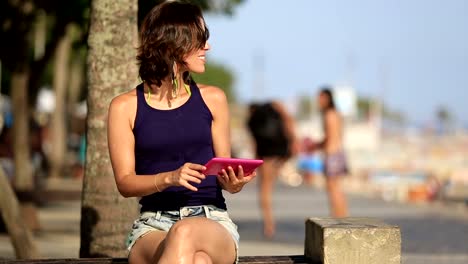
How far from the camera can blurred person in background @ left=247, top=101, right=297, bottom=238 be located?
17.5 meters

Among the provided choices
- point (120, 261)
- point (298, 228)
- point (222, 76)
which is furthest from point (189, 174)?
point (222, 76)

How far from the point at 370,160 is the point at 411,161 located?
18.0 metres

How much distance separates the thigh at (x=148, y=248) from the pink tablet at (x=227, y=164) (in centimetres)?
39

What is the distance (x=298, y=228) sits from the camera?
1900 cm

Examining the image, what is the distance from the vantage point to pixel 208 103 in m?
6.08

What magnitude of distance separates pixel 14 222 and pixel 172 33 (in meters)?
4.47

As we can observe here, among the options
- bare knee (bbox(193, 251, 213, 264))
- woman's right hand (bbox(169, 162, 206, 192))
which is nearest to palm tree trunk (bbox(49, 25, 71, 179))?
bare knee (bbox(193, 251, 213, 264))

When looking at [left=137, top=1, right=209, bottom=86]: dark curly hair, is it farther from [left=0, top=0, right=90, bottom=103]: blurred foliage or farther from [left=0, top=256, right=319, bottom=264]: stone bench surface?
[left=0, top=0, right=90, bottom=103]: blurred foliage

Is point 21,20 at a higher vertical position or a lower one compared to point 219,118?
higher

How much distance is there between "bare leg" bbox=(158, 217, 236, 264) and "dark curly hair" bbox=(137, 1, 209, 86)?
75 cm

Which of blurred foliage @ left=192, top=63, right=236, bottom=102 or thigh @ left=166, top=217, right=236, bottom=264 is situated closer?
thigh @ left=166, top=217, right=236, bottom=264

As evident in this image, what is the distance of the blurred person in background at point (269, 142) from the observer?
17.5m

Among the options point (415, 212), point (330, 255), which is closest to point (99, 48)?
point (330, 255)

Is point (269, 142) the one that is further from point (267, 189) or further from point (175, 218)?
point (175, 218)
